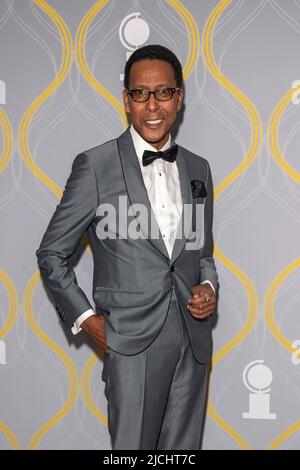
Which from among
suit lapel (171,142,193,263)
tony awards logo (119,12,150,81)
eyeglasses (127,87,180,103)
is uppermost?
tony awards logo (119,12,150,81)

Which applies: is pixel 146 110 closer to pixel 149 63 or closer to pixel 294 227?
pixel 149 63

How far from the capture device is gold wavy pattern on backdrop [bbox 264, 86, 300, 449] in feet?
7.54

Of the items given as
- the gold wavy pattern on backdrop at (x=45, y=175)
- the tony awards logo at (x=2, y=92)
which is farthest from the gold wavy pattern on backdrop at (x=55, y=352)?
the tony awards logo at (x=2, y=92)

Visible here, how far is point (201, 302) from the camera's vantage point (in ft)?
6.23

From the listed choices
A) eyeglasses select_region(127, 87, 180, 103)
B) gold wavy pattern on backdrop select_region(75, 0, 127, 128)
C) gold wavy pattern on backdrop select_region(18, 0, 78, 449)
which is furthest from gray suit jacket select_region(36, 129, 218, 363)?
gold wavy pattern on backdrop select_region(18, 0, 78, 449)

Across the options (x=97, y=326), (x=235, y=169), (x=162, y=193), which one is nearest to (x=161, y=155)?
(x=162, y=193)

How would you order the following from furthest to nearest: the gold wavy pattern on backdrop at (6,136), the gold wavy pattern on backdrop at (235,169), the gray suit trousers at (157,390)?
the gold wavy pattern on backdrop at (6,136) < the gold wavy pattern on backdrop at (235,169) < the gray suit trousers at (157,390)

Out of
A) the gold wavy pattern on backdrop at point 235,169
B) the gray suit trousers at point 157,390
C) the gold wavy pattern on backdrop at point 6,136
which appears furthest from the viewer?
the gold wavy pattern on backdrop at point 6,136

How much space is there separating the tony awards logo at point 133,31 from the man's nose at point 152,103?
19.4 inches

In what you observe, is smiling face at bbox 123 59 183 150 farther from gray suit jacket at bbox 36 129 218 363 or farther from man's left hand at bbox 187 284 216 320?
man's left hand at bbox 187 284 216 320

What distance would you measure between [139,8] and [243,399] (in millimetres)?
1717

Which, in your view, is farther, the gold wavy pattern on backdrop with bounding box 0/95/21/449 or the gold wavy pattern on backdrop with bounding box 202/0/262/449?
the gold wavy pattern on backdrop with bounding box 0/95/21/449

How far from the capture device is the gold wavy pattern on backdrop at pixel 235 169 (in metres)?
2.28

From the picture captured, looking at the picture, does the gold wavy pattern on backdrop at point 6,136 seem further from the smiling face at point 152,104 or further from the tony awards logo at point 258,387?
the tony awards logo at point 258,387
